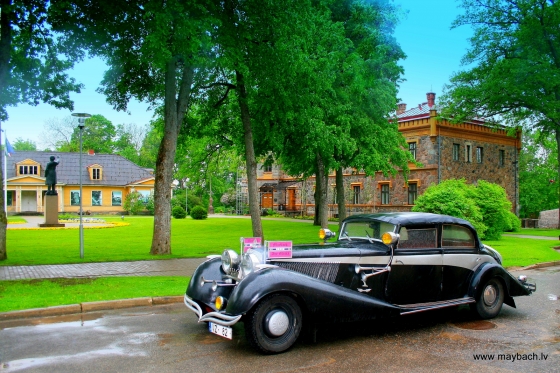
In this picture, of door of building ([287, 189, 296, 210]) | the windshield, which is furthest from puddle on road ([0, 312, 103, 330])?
door of building ([287, 189, 296, 210])

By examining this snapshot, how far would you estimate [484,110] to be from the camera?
3328 cm

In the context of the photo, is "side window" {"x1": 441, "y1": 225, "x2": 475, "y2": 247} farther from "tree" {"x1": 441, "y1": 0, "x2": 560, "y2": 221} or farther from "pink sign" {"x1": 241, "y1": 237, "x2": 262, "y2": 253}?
"tree" {"x1": 441, "y1": 0, "x2": 560, "y2": 221}

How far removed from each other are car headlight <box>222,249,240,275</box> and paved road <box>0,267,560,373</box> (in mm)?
933

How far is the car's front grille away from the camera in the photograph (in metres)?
6.22

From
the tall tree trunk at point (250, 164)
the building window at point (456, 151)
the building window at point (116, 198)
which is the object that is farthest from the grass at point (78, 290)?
the building window at point (116, 198)

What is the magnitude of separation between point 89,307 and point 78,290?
1.40 meters

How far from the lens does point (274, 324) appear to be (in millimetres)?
5664

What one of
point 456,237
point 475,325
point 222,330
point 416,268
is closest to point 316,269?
point 222,330

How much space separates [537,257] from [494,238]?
6.83 metres

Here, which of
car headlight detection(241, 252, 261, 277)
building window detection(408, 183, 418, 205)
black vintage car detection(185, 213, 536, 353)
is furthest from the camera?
building window detection(408, 183, 418, 205)

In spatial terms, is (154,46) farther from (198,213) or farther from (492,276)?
(198,213)

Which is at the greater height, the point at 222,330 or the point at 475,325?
the point at 222,330

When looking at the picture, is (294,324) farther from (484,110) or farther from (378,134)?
(484,110)

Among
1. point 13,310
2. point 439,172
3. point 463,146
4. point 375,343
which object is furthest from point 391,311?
point 463,146
